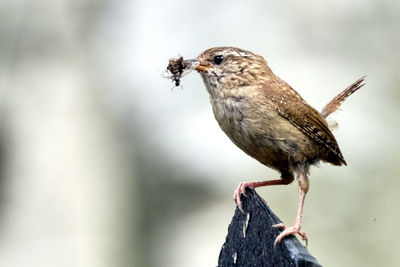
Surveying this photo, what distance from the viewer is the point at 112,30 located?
6.24 metres

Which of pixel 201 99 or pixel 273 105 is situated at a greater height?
pixel 201 99

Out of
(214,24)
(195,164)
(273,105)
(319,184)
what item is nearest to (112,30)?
(214,24)

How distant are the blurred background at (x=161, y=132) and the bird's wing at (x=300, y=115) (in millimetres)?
1566

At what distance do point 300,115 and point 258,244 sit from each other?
5.24ft

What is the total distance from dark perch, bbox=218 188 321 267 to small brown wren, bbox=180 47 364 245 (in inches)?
41.8

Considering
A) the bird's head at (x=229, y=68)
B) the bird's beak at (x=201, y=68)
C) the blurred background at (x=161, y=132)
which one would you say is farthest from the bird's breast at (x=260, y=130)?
the blurred background at (x=161, y=132)

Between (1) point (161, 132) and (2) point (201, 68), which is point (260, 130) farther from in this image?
(1) point (161, 132)

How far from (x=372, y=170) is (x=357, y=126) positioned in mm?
307

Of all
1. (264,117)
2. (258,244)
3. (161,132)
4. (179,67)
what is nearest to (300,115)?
(264,117)

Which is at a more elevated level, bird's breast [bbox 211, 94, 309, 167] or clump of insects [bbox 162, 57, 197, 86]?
clump of insects [bbox 162, 57, 197, 86]

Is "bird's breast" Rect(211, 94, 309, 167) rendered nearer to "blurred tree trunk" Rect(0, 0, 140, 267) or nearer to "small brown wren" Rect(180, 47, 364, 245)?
"small brown wren" Rect(180, 47, 364, 245)

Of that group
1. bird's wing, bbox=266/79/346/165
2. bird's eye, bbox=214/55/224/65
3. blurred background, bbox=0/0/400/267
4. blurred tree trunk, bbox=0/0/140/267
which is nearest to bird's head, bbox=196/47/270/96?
bird's eye, bbox=214/55/224/65

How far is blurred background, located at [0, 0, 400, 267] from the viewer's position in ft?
18.8

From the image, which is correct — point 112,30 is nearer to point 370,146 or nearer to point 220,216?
point 220,216
